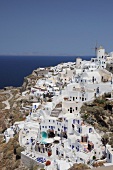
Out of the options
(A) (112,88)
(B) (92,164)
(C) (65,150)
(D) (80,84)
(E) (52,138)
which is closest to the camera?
(B) (92,164)

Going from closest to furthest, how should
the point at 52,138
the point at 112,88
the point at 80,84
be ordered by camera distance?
1. the point at 52,138
2. the point at 112,88
3. the point at 80,84

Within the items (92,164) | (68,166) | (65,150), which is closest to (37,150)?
(65,150)

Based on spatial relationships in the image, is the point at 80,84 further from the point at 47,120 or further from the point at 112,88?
the point at 47,120

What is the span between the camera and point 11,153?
24469 mm

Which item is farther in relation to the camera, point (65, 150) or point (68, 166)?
point (65, 150)

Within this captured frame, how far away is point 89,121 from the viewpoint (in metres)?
24.2

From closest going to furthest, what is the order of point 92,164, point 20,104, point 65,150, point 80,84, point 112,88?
point 92,164 → point 65,150 → point 112,88 → point 80,84 → point 20,104

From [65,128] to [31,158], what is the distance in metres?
4.34

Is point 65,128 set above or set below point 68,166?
above

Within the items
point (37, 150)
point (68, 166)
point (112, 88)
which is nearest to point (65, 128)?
point (37, 150)

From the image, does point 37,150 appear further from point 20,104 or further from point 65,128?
point 20,104

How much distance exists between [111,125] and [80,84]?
29.2ft

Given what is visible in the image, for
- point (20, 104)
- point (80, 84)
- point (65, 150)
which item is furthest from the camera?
point (20, 104)

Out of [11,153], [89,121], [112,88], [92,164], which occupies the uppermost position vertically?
[112,88]
